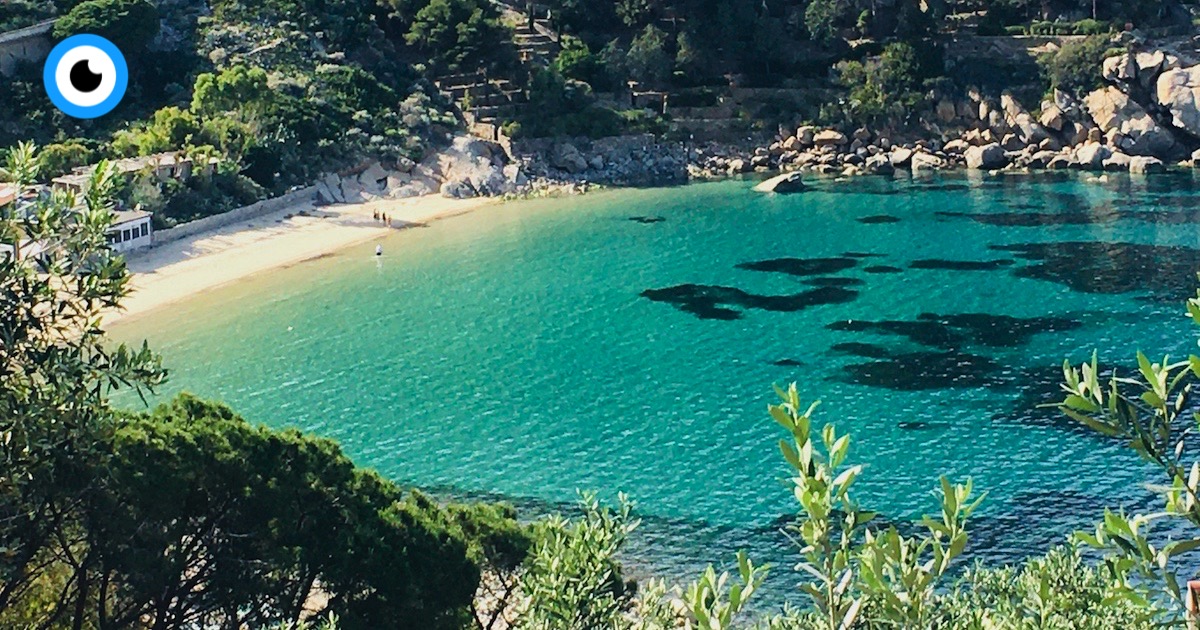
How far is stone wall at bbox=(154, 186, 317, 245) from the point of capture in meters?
63.2

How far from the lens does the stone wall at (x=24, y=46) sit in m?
71.6

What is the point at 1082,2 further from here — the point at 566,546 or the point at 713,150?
the point at 566,546

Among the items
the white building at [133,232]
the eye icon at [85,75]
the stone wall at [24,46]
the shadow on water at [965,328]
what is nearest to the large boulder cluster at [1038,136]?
the shadow on water at [965,328]

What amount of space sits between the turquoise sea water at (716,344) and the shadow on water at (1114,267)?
0.66 ft

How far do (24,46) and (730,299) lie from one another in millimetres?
42842

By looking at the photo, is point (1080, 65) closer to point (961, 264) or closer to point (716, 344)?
point (961, 264)

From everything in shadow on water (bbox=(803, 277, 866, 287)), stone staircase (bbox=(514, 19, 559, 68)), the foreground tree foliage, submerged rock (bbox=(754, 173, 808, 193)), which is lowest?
shadow on water (bbox=(803, 277, 866, 287))

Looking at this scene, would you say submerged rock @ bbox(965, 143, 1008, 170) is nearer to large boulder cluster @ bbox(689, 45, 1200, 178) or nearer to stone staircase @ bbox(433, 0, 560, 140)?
large boulder cluster @ bbox(689, 45, 1200, 178)

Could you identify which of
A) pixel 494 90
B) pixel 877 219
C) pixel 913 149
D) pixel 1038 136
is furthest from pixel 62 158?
pixel 1038 136

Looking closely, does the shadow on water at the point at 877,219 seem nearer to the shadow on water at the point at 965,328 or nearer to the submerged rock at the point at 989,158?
the submerged rock at the point at 989,158

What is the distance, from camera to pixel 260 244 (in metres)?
63.9

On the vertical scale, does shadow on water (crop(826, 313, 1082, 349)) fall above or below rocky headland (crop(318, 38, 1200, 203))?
below

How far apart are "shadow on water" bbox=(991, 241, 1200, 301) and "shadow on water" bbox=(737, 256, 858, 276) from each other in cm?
729

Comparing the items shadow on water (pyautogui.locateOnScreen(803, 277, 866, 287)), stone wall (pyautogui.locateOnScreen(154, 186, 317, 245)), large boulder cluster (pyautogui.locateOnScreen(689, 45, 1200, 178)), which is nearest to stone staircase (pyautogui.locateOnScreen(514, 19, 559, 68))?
large boulder cluster (pyautogui.locateOnScreen(689, 45, 1200, 178))
